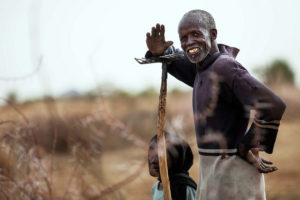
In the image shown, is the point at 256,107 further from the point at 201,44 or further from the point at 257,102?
the point at 201,44

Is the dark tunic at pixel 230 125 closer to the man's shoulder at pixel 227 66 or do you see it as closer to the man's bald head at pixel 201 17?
the man's shoulder at pixel 227 66

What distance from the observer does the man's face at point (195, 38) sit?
6.41 ft

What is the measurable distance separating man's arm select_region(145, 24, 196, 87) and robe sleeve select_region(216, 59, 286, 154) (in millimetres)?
404

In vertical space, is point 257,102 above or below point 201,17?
below

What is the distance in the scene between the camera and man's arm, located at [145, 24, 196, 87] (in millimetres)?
2212

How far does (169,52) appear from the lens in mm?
2346

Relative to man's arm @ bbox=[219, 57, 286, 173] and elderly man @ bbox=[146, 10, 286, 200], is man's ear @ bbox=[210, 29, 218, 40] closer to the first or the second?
elderly man @ bbox=[146, 10, 286, 200]

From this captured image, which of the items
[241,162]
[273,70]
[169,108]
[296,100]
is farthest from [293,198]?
[273,70]

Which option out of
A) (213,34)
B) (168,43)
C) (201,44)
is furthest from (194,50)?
(168,43)

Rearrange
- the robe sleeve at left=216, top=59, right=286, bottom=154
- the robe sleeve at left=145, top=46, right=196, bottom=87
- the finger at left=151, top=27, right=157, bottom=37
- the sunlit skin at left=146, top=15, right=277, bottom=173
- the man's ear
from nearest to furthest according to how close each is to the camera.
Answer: the robe sleeve at left=216, top=59, right=286, bottom=154 < the sunlit skin at left=146, top=15, right=277, bottom=173 < the man's ear < the finger at left=151, top=27, right=157, bottom=37 < the robe sleeve at left=145, top=46, right=196, bottom=87

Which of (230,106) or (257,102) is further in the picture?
(230,106)

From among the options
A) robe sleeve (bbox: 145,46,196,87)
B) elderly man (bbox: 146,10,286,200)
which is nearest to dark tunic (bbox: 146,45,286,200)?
elderly man (bbox: 146,10,286,200)

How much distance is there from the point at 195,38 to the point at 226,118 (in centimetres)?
41

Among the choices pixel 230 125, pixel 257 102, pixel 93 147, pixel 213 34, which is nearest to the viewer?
pixel 257 102
